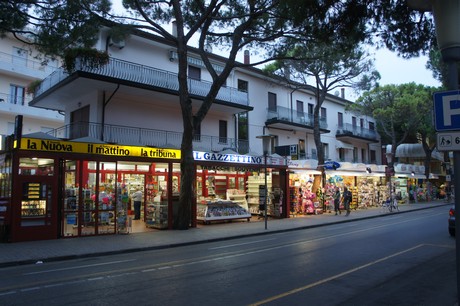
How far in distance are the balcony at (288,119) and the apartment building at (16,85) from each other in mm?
17461

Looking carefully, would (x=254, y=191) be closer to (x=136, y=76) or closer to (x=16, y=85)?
(x=136, y=76)

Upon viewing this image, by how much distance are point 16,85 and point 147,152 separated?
22.8m

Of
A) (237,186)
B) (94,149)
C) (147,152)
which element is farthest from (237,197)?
(94,149)

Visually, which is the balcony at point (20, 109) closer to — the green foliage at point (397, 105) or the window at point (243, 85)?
→ the window at point (243, 85)

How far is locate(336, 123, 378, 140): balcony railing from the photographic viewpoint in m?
37.5

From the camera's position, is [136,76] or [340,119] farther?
[340,119]

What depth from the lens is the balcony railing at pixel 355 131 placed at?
37.5 m

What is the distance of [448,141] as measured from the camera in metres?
4.42

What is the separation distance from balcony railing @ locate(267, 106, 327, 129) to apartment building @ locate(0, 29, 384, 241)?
0.39 ft

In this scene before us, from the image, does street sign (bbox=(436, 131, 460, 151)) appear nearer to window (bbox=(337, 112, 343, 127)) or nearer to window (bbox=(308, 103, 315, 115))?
window (bbox=(308, 103, 315, 115))

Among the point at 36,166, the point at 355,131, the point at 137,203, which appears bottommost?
the point at 137,203

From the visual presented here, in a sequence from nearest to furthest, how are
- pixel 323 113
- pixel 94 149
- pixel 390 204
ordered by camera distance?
pixel 94 149, pixel 390 204, pixel 323 113

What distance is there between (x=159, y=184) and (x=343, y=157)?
2261cm

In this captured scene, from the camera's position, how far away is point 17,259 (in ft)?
35.0
